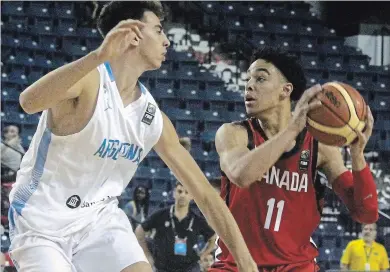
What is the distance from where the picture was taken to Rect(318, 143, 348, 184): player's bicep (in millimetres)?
3717

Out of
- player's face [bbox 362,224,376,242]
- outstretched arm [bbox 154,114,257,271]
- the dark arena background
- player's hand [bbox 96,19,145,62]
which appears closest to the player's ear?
outstretched arm [bbox 154,114,257,271]

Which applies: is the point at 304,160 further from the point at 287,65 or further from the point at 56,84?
the point at 56,84

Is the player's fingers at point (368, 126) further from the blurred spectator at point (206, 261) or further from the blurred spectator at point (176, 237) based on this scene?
the blurred spectator at point (206, 261)

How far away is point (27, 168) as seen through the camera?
310 centimetres

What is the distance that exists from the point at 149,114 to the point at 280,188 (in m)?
0.75

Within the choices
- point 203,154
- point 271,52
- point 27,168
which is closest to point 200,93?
point 203,154

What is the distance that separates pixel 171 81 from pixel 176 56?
614 mm

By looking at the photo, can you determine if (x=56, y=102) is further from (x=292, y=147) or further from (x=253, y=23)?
(x=253, y=23)

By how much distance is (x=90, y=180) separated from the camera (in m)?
3.10

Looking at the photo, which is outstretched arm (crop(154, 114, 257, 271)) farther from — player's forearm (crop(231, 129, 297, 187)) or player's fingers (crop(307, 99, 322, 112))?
player's fingers (crop(307, 99, 322, 112))

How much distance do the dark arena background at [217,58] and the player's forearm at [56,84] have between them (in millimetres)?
6028

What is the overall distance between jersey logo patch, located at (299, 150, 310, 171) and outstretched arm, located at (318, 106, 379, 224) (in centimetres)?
8

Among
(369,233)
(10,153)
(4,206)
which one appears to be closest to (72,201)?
(4,206)

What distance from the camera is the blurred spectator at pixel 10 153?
325 inches
